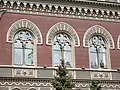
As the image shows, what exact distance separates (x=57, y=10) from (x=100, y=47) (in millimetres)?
5037

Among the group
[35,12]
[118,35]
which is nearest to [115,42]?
[118,35]

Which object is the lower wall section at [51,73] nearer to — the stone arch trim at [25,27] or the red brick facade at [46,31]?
the red brick facade at [46,31]

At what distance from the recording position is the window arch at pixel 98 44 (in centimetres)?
3067

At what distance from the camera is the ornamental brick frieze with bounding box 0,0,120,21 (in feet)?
95.1

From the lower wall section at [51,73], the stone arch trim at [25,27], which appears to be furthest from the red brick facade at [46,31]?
the lower wall section at [51,73]

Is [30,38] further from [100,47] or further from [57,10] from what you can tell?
[100,47]

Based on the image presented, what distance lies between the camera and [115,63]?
3112 cm

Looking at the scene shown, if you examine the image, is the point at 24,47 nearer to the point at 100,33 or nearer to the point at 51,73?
the point at 51,73

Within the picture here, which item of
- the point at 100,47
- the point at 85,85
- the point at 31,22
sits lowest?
the point at 85,85

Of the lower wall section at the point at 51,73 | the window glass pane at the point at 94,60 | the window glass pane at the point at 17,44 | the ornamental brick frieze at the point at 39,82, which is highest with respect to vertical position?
the window glass pane at the point at 17,44

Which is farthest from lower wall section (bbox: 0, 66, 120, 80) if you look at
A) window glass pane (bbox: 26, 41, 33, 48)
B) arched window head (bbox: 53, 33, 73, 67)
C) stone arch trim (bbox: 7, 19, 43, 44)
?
stone arch trim (bbox: 7, 19, 43, 44)

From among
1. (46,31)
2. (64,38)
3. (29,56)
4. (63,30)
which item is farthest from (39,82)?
(63,30)

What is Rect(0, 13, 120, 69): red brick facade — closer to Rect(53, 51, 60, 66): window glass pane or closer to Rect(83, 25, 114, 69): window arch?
Rect(83, 25, 114, 69): window arch

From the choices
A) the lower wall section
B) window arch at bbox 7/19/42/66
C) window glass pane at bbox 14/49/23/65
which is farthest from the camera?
window arch at bbox 7/19/42/66
